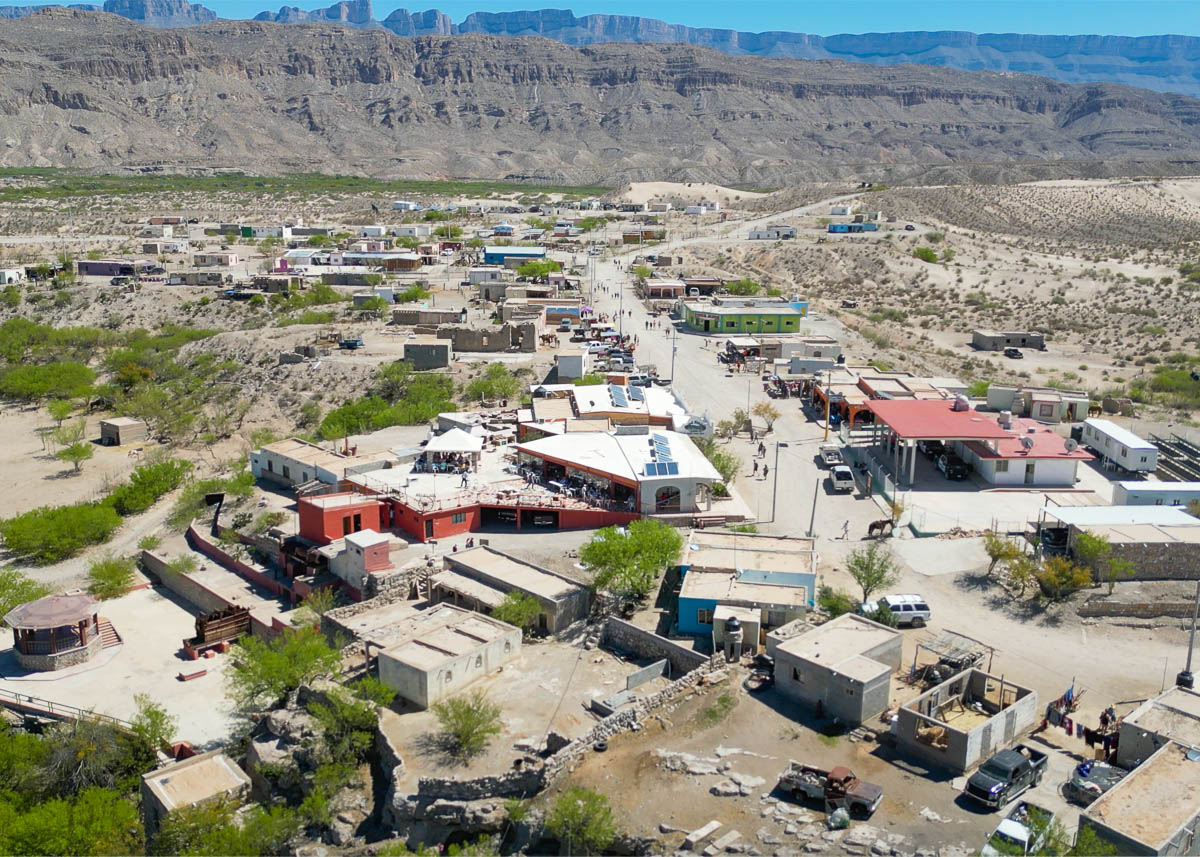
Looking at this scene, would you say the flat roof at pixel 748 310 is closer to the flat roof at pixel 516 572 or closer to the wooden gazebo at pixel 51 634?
the flat roof at pixel 516 572

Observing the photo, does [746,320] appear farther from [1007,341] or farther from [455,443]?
[455,443]

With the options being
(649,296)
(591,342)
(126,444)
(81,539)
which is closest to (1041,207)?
(649,296)

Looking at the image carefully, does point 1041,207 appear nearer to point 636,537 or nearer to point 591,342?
point 591,342

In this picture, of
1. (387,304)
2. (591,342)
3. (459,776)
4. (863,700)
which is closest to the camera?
(459,776)

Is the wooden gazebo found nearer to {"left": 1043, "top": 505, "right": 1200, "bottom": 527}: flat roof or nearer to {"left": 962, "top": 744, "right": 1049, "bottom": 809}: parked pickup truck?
{"left": 962, "top": 744, "right": 1049, "bottom": 809}: parked pickup truck

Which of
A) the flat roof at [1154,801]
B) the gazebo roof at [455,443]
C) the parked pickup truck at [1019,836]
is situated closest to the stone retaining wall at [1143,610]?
the flat roof at [1154,801]

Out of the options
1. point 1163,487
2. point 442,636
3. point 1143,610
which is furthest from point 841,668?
point 1163,487
